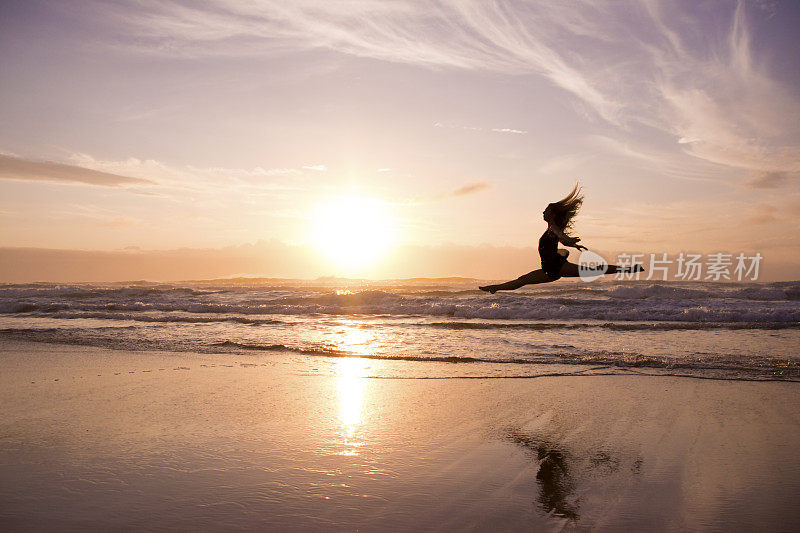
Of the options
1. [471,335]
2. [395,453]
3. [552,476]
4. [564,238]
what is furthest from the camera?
[471,335]

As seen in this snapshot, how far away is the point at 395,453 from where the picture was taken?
5.70 meters

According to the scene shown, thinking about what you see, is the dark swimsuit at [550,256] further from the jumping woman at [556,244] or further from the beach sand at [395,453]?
the beach sand at [395,453]

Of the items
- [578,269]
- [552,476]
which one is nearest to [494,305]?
[578,269]

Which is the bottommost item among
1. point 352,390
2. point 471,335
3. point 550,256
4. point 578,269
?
point 352,390

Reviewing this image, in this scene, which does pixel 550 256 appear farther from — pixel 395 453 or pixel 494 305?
pixel 494 305

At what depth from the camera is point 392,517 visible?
4172mm

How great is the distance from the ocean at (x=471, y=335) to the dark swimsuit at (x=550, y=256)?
94.6 inches

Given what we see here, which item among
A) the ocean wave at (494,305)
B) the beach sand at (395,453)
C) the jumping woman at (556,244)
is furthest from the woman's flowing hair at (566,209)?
the ocean wave at (494,305)

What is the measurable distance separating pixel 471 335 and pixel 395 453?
1145 cm

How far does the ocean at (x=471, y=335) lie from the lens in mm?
11172

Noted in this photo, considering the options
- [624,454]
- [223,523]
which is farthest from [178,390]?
[624,454]

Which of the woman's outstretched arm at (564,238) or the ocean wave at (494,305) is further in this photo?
the ocean wave at (494,305)

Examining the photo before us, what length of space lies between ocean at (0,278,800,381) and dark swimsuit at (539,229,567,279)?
240 centimetres

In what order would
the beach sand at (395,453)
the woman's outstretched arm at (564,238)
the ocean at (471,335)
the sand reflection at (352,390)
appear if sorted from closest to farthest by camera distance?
the beach sand at (395,453) < the sand reflection at (352,390) < the woman's outstretched arm at (564,238) < the ocean at (471,335)
